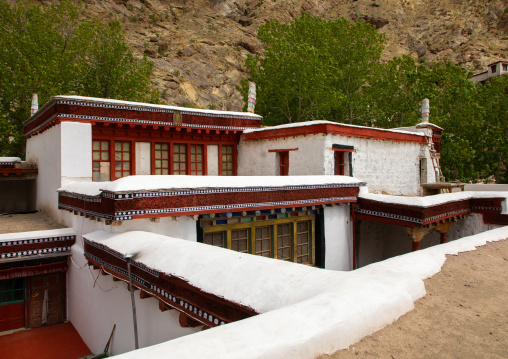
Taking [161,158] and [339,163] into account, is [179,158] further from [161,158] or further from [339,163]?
[339,163]

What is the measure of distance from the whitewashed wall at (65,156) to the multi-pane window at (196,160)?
12.0 ft

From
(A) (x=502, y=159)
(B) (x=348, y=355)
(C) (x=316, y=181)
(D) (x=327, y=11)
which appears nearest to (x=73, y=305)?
(C) (x=316, y=181)

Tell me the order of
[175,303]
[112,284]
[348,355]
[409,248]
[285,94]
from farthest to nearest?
[285,94] → [409,248] → [112,284] → [175,303] → [348,355]

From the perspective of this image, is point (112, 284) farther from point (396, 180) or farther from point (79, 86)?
point (79, 86)

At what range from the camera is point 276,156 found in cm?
1274

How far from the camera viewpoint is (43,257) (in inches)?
333

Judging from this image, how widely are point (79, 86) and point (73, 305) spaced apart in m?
18.4

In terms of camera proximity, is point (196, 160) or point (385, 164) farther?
point (385, 164)

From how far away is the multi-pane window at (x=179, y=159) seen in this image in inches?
490

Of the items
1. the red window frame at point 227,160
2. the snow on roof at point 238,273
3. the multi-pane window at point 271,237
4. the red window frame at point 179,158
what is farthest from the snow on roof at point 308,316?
the red window frame at point 227,160

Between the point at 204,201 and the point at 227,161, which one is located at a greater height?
the point at 227,161

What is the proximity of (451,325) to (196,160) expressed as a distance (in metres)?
10.9

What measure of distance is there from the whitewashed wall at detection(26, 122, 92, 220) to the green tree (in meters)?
16.9

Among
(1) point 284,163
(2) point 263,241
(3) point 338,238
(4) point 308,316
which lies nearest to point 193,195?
(2) point 263,241
